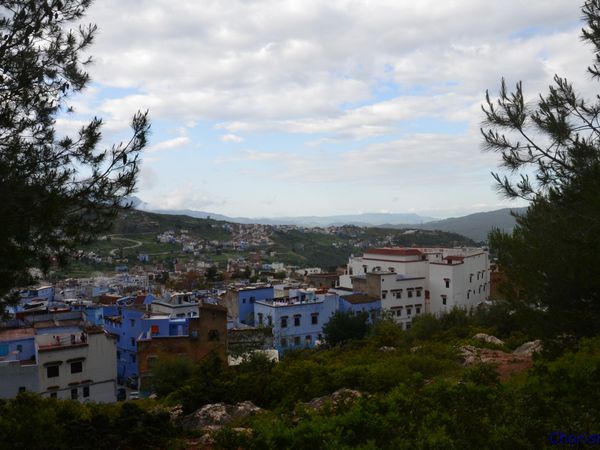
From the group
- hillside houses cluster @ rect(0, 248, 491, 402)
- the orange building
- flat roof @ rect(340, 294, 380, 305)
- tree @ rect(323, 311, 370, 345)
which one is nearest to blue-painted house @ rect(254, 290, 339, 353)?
hillside houses cluster @ rect(0, 248, 491, 402)

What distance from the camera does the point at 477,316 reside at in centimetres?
2542

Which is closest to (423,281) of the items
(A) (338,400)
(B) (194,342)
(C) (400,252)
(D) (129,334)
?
(C) (400,252)

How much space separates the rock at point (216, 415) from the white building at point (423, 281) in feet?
98.9

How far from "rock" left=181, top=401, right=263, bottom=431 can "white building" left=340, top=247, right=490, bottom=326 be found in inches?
1187

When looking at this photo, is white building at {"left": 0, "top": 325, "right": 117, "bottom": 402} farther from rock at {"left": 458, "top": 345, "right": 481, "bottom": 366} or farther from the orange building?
rock at {"left": 458, "top": 345, "right": 481, "bottom": 366}

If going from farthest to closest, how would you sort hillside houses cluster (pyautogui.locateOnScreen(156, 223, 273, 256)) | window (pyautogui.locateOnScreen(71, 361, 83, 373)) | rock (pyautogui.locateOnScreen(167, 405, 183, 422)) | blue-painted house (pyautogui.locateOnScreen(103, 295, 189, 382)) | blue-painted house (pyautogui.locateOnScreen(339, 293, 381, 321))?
hillside houses cluster (pyautogui.locateOnScreen(156, 223, 273, 256)) → blue-painted house (pyautogui.locateOnScreen(339, 293, 381, 321)) → blue-painted house (pyautogui.locateOnScreen(103, 295, 189, 382)) → window (pyautogui.locateOnScreen(71, 361, 83, 373)) → rock (pyautogui.locateOnScreen(167, 405, 183, 422))

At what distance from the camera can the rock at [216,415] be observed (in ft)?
32.0

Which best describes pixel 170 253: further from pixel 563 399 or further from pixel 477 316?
pixel 563 399

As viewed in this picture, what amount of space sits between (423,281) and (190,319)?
2270 centimetres

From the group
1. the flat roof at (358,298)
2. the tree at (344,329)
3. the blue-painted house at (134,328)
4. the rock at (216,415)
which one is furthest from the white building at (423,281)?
the rock at (216,415)

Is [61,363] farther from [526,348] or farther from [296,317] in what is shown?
[526,348]

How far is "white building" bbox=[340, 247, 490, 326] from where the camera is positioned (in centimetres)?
4062

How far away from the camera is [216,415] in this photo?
10.0 m

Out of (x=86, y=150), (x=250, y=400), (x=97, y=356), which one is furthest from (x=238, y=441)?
(x=97, y=356)
